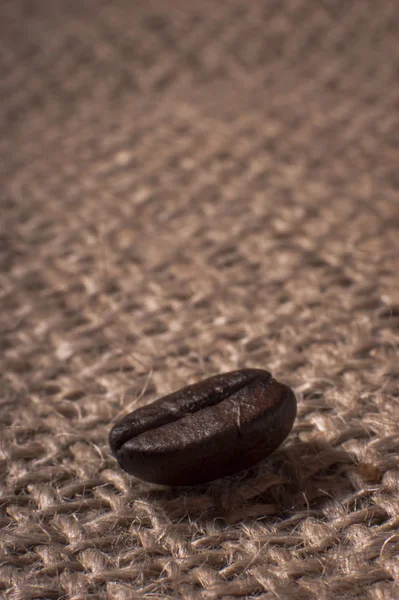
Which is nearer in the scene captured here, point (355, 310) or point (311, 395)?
point (311, 395)

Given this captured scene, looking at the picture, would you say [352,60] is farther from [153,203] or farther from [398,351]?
[398,351]

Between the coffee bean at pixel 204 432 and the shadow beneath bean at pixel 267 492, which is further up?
the coffee bean at pixel 204 432

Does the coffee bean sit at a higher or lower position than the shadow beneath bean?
higher

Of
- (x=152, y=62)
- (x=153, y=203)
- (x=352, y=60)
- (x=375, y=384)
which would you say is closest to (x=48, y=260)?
(x=153, y=203)

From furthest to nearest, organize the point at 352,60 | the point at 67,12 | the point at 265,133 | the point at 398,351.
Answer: the point at 67,12
the point at 352,60
the point at 265,133
the point at 398,351
